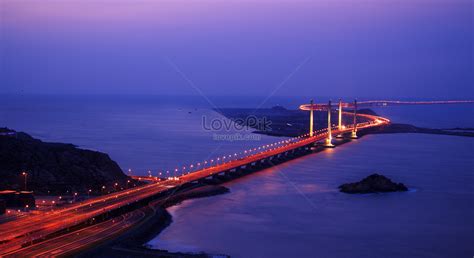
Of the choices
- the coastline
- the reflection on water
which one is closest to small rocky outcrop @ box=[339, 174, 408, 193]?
the reflection on water

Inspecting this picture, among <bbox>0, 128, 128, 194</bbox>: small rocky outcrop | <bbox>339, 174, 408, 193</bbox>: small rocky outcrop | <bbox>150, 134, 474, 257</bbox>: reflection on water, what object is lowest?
<bbox>150, 134, 474, 257</bbox>: reflection on water

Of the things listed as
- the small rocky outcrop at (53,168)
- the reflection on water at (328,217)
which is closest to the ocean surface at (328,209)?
the reflection on water at (328,217)

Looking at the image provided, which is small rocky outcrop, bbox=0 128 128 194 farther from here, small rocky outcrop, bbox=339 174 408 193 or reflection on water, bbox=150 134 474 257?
small rocky outcrop, bbox=339 174 408 193

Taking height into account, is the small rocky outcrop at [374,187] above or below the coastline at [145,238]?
above

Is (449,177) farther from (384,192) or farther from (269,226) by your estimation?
(269,226)

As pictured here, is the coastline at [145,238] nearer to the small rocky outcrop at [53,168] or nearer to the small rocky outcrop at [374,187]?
the small rocky outcrop at [53,168]

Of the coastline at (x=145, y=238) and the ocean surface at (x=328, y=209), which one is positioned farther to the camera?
the ocean surface at (x=328, y=209)

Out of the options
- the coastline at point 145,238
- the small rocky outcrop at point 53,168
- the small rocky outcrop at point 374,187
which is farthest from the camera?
the small rocky outcrop at point 374,187

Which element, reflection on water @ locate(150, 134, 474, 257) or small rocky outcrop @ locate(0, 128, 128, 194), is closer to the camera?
reflection on water @ locate(150, 134, 474, 257)
